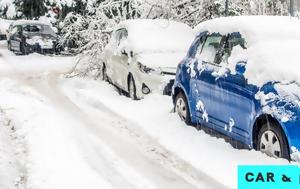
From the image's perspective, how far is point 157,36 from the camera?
13008 mm

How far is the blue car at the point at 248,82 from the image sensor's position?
21.3ft

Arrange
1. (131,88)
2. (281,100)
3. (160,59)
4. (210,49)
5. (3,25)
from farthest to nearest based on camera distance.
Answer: (3,25) → (131,88) → (160,59) → (210,49) → (281,100)

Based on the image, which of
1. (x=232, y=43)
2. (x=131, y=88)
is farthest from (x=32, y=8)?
(x=232, y=43)

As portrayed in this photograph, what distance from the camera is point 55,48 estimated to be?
25.6m

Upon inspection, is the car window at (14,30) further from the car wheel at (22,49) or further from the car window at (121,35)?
the car window at (121,35)

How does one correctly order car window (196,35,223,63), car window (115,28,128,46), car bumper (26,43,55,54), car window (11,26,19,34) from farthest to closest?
car window (11,26,19,34) → car bumper (26,43,55,54) → car window (115,28,128,46) → car window (196,35,223,63)

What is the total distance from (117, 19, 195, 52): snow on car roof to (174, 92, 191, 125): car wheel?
9.79ft

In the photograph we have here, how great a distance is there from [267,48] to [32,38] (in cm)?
1872

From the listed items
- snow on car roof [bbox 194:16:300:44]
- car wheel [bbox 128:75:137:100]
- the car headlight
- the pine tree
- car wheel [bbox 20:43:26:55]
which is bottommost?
car wheel [bbox 128:75:137:100]

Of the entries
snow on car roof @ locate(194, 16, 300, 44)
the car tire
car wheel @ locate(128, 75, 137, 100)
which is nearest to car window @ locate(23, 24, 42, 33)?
the car tire

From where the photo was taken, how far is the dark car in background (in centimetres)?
2470

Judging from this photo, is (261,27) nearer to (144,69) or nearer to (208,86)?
(208,86)

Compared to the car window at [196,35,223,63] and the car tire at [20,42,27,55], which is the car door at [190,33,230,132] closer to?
the car window at [196,35,223,63]

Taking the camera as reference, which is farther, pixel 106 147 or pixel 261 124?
pixel 106 147
